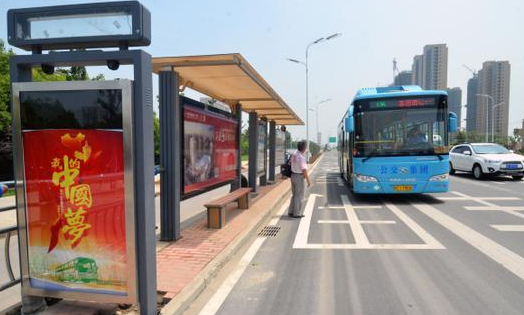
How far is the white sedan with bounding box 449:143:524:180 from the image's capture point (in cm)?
1644

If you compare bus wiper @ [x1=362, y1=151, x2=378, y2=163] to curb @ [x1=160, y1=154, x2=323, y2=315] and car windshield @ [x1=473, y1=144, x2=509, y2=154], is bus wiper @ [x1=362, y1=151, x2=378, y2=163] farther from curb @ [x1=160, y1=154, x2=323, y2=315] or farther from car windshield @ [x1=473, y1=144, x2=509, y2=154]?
car windshield @ [x1=473, y1=144, x2=509, y2=154]

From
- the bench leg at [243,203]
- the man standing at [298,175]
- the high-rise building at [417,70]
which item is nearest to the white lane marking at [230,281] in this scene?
the man standing at [298,175]

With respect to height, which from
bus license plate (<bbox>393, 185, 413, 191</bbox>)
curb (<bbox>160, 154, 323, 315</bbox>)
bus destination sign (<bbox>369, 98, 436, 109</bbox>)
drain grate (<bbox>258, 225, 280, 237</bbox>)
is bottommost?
drain grate (<bbox>258, 225, 280, 237</bbox>)

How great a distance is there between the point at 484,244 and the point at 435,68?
48.9 metres

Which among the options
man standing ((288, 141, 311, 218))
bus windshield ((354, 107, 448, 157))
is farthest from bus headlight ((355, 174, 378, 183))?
man standing ((288, 141, 311, 218))

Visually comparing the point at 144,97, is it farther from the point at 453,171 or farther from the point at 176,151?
the point at 453,171

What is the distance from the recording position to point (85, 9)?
3258mm

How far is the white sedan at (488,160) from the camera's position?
647 inches

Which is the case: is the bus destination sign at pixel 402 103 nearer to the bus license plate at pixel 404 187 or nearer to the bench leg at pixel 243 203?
the bus license plate at pixel 404 187

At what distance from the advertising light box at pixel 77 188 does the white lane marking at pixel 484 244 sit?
15.4 feet

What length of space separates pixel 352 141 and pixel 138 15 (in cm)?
869

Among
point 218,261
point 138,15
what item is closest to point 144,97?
point 138,15

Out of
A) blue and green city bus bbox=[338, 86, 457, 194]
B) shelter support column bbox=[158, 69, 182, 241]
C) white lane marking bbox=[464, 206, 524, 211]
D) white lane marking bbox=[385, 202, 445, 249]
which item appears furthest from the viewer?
blue and green city bus bbox=[338, 86, 457, 194]

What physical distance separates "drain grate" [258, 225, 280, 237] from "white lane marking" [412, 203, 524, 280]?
332 centimetres
